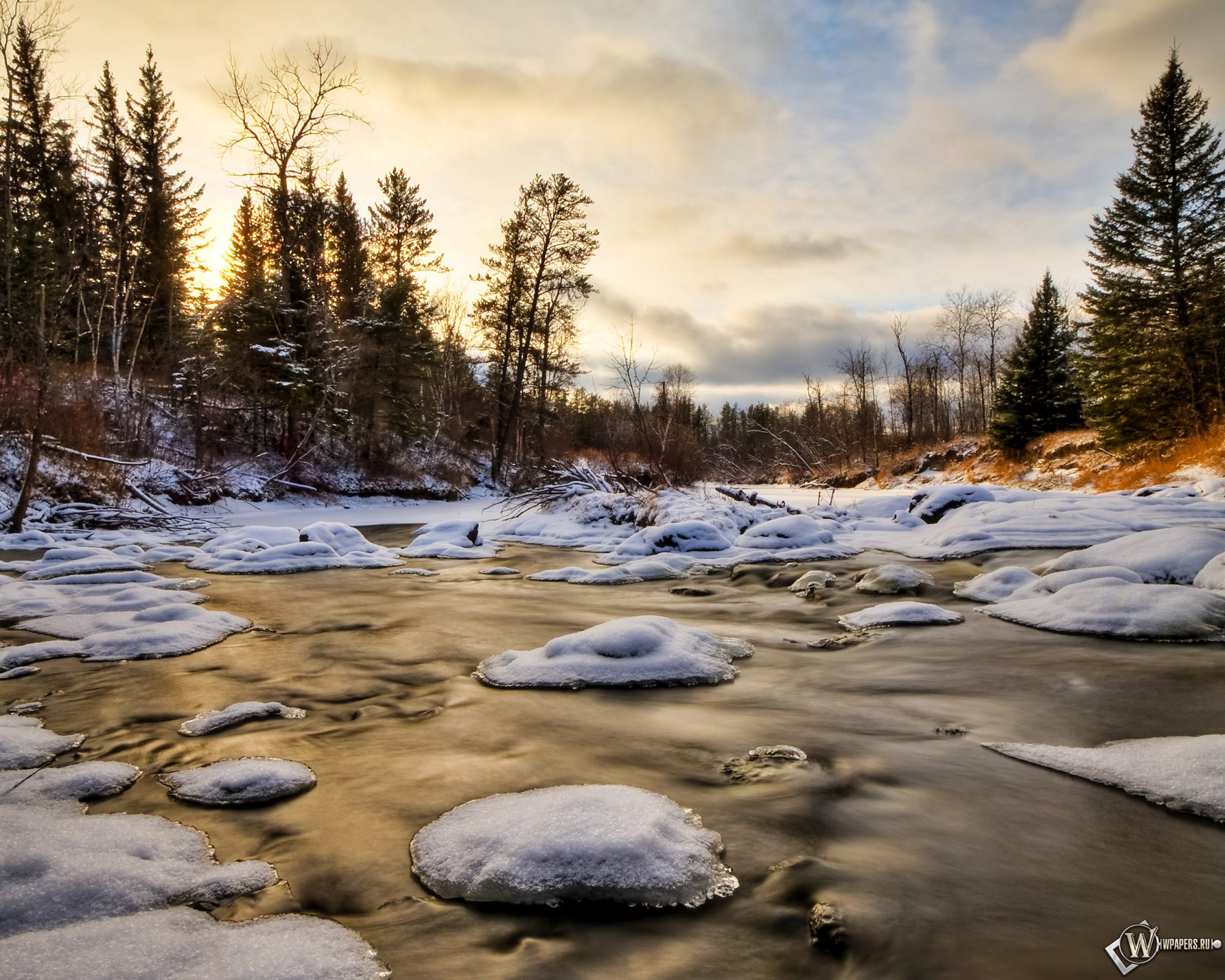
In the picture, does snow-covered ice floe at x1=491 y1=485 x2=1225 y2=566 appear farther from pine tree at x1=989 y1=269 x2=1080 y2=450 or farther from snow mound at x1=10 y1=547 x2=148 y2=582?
pine tree at x1=989 y1=269 x2=1080 y2=450

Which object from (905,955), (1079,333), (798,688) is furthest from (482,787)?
(1079,333)

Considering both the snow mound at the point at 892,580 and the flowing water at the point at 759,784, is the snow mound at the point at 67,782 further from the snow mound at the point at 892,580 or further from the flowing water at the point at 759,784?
the snow mound at the point at 892,580

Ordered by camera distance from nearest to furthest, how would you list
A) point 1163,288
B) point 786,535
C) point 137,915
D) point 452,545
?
1. point 137,915
2. point 786,535
3. point 452,545
4. point 1163,288

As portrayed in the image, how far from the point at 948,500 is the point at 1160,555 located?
5518 mm

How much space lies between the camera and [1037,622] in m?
4.75

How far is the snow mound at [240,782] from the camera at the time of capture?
227 cm

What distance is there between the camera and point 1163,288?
18281 mm

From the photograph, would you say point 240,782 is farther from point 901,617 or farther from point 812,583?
point 812,583

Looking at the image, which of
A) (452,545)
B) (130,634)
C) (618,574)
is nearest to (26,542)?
(452,545)

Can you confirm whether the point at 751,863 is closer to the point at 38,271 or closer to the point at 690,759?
the point at 690,759

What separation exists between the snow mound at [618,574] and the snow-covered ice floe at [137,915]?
5718 mm

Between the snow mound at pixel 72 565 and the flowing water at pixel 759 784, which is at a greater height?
the snow mound at pixel 72 565

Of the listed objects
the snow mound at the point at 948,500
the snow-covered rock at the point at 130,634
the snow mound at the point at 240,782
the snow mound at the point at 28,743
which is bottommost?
the snow mound at the point at 240,782

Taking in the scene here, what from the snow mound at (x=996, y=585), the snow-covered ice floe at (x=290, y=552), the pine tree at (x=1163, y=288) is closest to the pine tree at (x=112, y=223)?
the snow-covered ice floe at (x=290, y=552)
